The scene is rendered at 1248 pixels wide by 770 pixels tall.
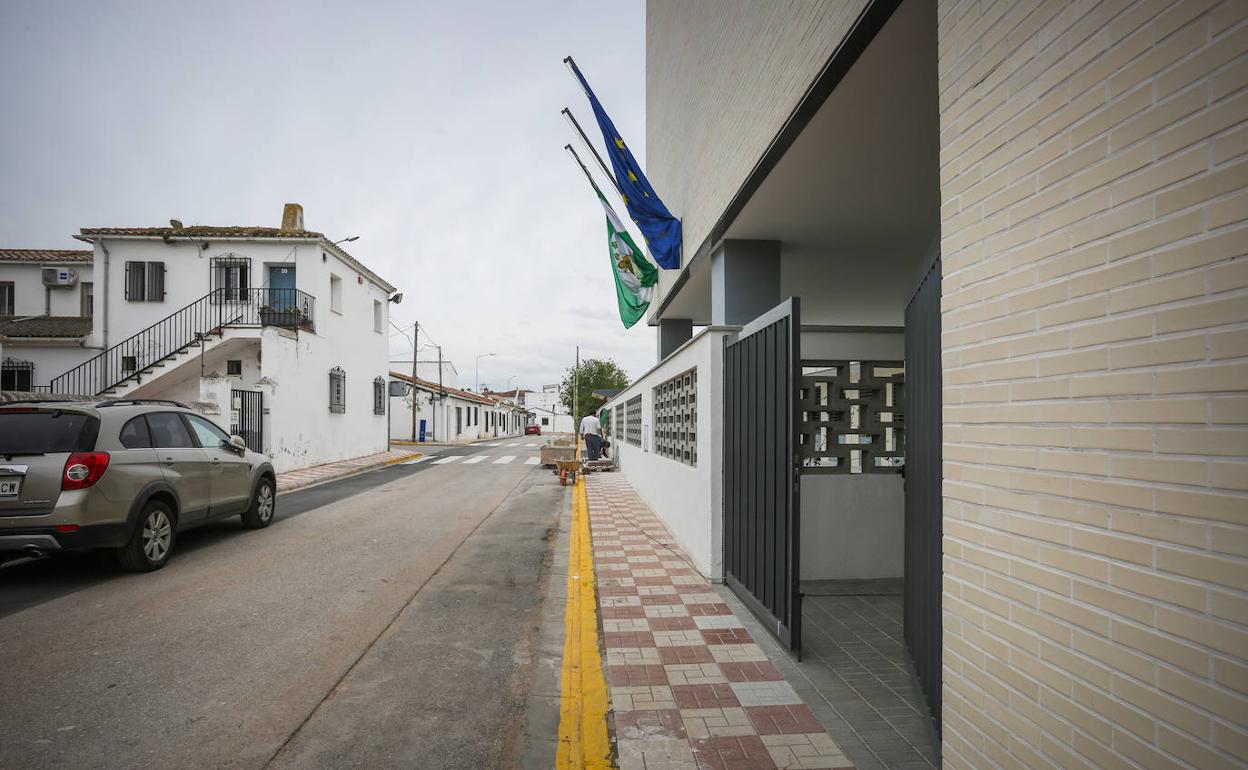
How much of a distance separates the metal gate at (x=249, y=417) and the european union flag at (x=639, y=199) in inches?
480

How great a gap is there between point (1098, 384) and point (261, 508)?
10048mm

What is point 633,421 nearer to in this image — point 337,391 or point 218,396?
point 218,396

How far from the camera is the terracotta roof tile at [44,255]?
24.2 meters

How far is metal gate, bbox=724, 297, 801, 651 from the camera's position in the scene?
4422 millimetres

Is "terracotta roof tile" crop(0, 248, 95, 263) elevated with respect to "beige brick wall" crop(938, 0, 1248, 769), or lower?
elevated

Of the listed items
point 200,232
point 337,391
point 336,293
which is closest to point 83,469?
point 337,391

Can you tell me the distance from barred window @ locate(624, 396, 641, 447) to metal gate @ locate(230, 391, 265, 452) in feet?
31.7

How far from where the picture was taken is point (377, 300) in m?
27.2

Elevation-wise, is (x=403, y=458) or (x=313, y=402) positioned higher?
(x=313, y=402)

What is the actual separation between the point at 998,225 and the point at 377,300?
1087 inches

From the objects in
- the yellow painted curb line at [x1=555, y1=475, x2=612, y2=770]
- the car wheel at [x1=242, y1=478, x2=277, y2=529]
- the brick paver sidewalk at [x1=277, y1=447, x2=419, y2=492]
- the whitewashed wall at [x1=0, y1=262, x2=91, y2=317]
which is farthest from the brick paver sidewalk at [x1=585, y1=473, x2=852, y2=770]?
the whitewashed wall at [x1=0, y1=262, x2=91, y2=317]

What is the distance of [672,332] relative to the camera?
14.8 m

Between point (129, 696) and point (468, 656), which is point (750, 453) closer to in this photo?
point (468, 656)

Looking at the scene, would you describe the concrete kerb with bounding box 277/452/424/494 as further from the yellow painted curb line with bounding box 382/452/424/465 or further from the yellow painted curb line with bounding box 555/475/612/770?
the yellow painted curb line with bounding box 555/475/612/770
